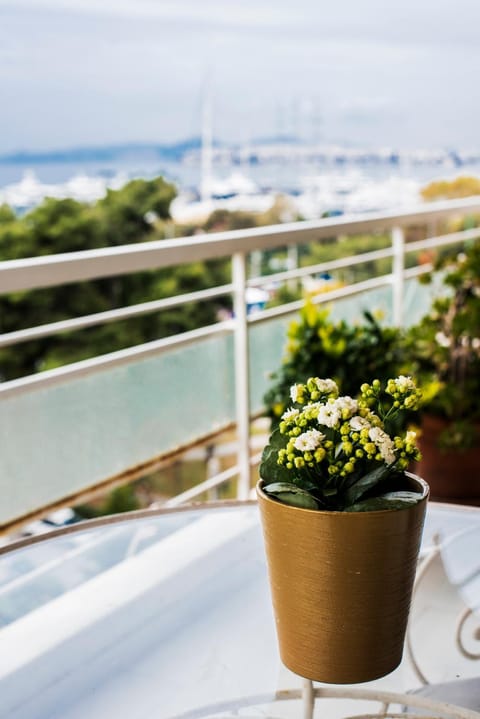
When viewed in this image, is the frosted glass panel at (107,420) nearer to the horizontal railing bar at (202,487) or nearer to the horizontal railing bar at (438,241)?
the horizontal railing bar at (202,487)

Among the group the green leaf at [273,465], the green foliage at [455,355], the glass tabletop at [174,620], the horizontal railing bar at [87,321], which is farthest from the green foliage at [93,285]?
the green leaf at [273,465]

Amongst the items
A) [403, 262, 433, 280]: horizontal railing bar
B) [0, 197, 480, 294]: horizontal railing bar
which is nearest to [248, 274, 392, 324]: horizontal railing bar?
[403, 262, 433, 280]: horizontal railing bar

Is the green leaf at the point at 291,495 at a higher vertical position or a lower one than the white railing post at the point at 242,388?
higher

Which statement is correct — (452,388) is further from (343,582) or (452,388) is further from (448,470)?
(343,582)

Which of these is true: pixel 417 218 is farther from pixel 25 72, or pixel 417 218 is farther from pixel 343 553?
pixel 25 72

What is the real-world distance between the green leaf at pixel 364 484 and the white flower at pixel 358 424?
6cm

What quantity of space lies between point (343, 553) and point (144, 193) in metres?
22.2

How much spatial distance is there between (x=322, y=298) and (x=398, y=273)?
1.74 feet

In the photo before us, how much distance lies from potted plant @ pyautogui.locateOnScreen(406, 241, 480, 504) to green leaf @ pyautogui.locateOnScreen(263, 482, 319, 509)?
216 cm

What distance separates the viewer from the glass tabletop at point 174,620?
89cm

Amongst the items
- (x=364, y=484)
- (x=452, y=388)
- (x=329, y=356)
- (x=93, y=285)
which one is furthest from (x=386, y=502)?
(x=93, y=285)

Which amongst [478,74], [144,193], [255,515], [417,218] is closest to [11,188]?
[144,193]

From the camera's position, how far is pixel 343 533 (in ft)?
2.49

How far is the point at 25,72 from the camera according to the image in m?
27.6
